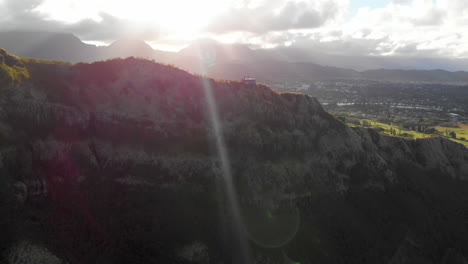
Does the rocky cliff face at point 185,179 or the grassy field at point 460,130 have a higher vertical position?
the rocky cliff face at point 185,179

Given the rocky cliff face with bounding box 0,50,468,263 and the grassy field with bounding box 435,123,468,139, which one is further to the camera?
the grassy field with bounding box 435,123,468,139

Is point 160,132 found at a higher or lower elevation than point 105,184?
higher

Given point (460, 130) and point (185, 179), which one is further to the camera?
point (460, 130)

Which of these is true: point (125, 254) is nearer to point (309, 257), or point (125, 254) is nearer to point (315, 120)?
point (309, 257)

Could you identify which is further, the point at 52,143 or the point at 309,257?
the point at 309,257

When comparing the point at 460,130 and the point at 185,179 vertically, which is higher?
the point at 185,179

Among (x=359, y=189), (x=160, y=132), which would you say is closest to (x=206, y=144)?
(x=160, y=132)

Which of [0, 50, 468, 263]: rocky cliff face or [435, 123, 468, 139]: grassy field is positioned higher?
[0, 50, 468, 263]: rocky cliff face

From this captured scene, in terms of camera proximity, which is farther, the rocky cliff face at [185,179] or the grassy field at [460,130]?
the grassy field at [460,130]
